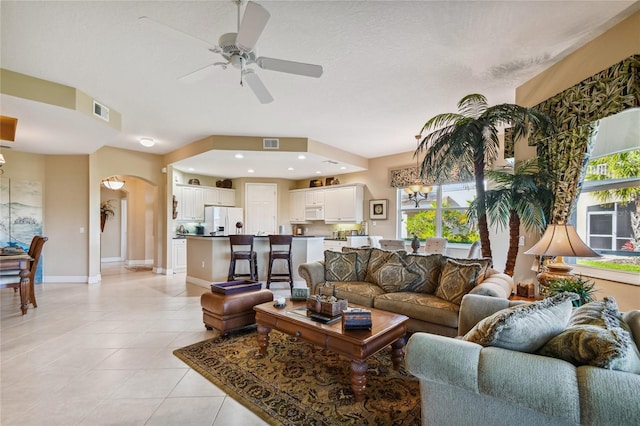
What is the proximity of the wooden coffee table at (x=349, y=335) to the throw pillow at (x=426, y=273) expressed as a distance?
3.29 ft

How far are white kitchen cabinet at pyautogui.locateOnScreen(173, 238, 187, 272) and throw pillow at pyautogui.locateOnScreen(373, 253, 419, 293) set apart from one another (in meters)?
5.41

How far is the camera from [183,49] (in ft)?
8.93

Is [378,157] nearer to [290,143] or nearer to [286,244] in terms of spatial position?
[290,143]

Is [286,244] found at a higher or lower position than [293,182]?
lower

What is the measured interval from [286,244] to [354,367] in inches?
133

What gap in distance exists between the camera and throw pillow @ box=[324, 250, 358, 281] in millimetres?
3854

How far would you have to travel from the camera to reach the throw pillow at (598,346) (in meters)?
1.01

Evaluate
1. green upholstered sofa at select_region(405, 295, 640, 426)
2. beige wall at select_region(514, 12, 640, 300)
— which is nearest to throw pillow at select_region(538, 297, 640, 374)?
green upholstered sofa at select_region(405, 295, 640, 426)

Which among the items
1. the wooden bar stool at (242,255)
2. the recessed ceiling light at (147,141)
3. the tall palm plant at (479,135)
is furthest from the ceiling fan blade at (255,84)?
the recessed ceiling light at (147,141)

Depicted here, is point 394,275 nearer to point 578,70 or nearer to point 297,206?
point 578,70

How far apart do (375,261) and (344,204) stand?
3.69m

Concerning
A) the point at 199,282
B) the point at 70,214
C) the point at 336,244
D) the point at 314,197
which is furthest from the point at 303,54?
the point at 70,214

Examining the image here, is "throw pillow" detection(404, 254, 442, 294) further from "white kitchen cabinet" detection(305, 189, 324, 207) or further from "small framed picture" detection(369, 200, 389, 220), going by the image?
"white kitchen cabinet" detection(305, 189, 324, 207)

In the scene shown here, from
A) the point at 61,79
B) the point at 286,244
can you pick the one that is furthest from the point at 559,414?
the point at 61,79
